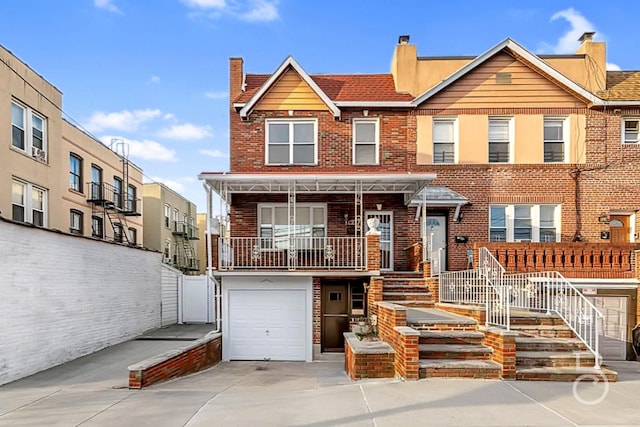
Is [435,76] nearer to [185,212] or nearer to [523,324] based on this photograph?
[523,324]

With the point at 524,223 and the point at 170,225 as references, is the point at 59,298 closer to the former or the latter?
the point at 524,223

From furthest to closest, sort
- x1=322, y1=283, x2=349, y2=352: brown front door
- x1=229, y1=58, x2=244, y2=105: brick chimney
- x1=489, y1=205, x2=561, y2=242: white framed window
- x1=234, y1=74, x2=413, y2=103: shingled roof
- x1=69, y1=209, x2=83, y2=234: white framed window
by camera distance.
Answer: x1=69, y1=209, x2=83, y2=234: white framed window < x1=229, y1=58, x2=244, y2=105: brick chimney < x1=234, y1=74, x2=413, y2=103: shingled roof < x1=489, y1=205, x2=561, y2=242: white framed window < x1=322, y1=283, x2=349, y2=352: brown front door

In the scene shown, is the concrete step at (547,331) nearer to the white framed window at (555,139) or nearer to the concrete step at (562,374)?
the concrete step at (562,374)

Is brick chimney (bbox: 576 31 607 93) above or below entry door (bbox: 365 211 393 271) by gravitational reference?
above

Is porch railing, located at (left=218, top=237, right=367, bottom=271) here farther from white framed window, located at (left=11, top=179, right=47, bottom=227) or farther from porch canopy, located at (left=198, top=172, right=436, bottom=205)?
white framed window, located at (left=11, top=179, right=47, bottom=227)

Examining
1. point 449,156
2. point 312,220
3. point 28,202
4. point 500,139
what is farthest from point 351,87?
point 28,202

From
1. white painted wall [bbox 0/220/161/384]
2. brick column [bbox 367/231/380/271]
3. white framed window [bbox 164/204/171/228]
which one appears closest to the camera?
white painted wall [bbox 0/220/161/384]

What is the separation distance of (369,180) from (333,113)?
298 cm

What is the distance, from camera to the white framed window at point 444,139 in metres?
13.9

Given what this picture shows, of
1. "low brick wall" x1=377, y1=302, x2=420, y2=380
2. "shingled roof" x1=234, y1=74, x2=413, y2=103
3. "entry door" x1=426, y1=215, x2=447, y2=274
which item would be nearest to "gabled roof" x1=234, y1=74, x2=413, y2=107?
"shingled roof" x1=234, y1=74, x2=413, y2=103

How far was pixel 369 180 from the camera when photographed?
12148 mm

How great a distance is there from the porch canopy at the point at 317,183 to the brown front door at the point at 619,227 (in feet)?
21.1

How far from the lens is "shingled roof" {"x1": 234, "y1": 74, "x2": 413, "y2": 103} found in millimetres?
14141

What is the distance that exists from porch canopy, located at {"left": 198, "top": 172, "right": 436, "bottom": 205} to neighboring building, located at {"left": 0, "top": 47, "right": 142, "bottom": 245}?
6.73 meters
